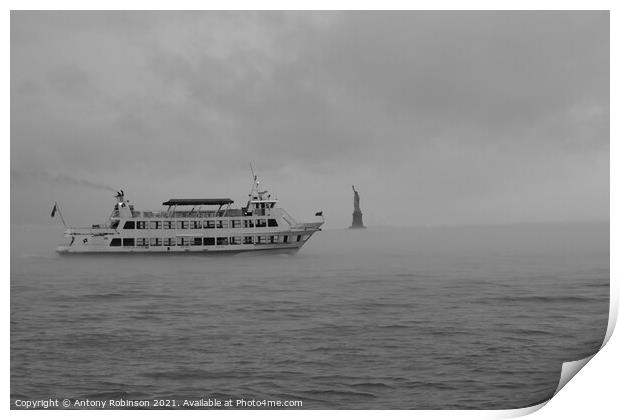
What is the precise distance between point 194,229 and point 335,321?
116 centimetres

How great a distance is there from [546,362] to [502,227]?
89 cm

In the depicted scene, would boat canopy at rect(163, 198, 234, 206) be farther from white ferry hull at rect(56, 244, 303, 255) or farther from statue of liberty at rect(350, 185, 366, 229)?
statue of liberty at rect(350, 185, 366, 229)

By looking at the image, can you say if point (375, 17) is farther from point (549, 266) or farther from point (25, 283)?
point (25, 283)

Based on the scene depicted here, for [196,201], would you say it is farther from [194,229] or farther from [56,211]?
[56,211]

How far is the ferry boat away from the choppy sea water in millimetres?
Answer: 125

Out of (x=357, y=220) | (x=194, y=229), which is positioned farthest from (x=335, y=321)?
(x=194, y=229)

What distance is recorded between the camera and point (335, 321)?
455 cm

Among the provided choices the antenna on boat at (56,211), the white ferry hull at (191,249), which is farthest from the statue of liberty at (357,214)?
the antenna on boat at (56,211)

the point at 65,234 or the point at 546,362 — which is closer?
the point at 546,362

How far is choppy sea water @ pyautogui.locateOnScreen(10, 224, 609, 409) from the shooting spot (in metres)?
4.29

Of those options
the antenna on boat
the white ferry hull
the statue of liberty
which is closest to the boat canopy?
the white ferry hull

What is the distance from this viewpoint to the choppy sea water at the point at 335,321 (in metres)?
4.29
